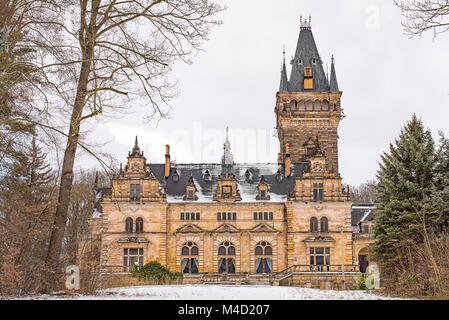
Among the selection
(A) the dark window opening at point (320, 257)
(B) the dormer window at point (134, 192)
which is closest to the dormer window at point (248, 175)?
(A) the dark window opening at point (320, 257)

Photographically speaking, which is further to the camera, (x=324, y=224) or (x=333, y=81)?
(x=333, y=81)

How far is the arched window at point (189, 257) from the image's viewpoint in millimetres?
44625

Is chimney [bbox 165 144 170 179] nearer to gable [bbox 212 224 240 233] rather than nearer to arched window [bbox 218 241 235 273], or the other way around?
gable [bbox 212 224 240 233]

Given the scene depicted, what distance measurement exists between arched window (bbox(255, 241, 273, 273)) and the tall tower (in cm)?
1376

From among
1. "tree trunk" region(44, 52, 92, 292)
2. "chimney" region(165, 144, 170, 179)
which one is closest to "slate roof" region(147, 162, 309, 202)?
"chimney" region(165, 144, 170, 179)

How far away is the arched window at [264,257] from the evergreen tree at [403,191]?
1427 centimetres

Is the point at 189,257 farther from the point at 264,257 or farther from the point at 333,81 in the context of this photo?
the point at 333,81

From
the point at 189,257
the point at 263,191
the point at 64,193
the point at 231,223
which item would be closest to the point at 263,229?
the point at 231,223

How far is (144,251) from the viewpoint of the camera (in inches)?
1737

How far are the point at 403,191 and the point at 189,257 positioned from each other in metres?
20.7

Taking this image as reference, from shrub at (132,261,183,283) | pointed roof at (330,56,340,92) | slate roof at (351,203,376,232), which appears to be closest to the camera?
shrub at (132,261,183,283)

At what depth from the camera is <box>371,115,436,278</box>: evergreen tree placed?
97.9ft

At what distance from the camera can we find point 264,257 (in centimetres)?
4484

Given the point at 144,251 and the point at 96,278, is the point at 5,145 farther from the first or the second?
the point at 144,251
